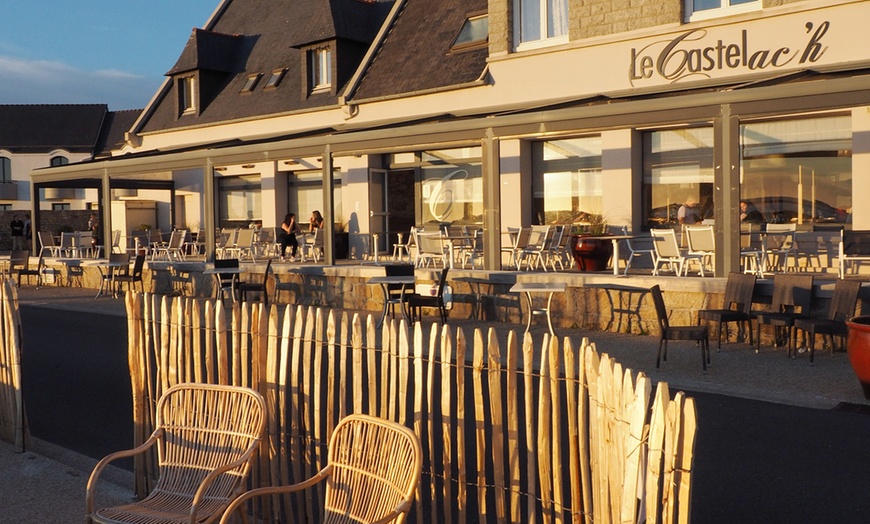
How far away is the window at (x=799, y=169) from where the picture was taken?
1480cm

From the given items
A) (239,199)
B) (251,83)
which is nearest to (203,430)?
(239,199)

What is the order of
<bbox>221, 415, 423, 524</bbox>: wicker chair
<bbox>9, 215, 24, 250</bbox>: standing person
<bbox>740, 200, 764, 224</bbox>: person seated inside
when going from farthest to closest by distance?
<bbox>9, 215, 24, 250</bbox>: standing person, <bbox>740, 200, 764, 224</bbox>: person seated inside, <bbox>221, 415, 423, 524</bbox>: wicker chair

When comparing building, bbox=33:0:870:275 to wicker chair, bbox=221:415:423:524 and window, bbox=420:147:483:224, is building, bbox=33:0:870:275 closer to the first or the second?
window, bbox=420:147:483:224

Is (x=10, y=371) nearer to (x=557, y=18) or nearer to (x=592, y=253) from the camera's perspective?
(x=592, y=253)

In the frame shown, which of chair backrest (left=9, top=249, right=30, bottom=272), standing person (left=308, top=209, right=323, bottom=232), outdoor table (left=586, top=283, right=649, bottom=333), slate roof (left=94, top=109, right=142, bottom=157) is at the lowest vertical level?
outdoor table (left=586, top=283, right=649, bottom=333)

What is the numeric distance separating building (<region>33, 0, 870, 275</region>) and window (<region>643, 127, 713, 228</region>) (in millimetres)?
35

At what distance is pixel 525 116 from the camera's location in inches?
517

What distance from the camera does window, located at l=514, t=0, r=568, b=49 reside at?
18.1 meters

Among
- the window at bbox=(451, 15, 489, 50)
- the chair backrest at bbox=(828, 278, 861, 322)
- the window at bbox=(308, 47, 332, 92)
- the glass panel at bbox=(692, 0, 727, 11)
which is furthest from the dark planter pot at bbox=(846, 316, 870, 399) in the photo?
the window at bbox=(308, 47, 332, 92)

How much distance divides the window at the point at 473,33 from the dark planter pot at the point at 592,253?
7.11 meters

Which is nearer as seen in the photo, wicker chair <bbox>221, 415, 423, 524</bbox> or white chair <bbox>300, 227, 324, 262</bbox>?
wicker chair <bbox>221, 415, 423, 524</bbox>

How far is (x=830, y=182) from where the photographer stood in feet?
49.2

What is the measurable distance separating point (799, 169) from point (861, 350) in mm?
8471

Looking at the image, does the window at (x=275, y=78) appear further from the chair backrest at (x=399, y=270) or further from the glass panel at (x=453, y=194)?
the chair backrest at (x=399, y=270)
